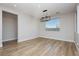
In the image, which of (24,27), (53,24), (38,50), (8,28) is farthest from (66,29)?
(8,28)

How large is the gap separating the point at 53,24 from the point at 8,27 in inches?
152

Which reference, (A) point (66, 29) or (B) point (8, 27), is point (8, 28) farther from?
(A) point (66, 29)

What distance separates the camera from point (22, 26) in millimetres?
5957

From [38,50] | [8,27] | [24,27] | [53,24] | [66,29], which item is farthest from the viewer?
[53,24]

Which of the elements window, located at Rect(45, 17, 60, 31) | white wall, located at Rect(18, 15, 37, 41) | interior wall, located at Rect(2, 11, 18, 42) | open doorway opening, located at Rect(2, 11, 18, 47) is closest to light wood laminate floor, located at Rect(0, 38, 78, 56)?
white wall, located at Rect(18, 15, 37, 41)

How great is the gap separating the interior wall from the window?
316 cm

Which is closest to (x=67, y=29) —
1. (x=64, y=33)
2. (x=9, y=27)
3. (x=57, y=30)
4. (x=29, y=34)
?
(x=64, y=33)

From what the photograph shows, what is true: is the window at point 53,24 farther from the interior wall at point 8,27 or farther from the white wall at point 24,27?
the interior wall at point 8,27

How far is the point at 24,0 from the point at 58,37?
16.5 feet

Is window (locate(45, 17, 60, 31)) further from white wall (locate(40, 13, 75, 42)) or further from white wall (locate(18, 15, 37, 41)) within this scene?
white wall (locate(18, 15, 37, 41))

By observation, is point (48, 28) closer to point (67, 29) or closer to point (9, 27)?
point (67, 29)

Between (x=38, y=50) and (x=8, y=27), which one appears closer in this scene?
(x=38, y=50)

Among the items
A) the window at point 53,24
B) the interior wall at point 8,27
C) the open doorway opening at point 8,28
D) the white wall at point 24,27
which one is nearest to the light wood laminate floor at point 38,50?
the white wall at point 24,27

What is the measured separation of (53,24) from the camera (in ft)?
25.2
